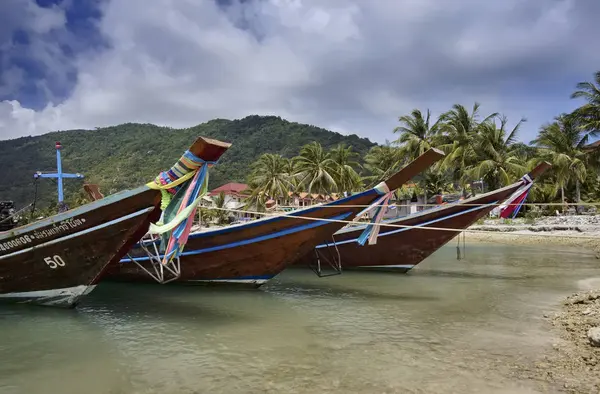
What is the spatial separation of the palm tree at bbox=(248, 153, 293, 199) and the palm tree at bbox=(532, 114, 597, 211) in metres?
19.2

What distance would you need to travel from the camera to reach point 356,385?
5.09 meters

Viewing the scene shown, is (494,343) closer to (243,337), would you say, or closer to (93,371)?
(243,337)

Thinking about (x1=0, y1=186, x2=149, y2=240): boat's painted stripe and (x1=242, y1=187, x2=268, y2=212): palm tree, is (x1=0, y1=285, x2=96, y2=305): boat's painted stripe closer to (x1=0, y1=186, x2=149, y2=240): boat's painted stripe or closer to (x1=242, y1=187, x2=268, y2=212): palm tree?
(x1=0, y1=186, x2=149, y2=240): boat's painted stripe

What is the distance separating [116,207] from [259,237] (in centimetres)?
303

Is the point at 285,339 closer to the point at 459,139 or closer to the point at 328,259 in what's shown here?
the point at 328,259

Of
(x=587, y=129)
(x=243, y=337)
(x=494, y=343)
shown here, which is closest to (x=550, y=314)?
(x=494, y=343)

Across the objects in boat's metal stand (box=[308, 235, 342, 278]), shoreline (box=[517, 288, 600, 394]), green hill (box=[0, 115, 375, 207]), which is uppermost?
green hill (box=[0, 115, 375, 207])

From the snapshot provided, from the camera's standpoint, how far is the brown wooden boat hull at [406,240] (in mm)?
12742

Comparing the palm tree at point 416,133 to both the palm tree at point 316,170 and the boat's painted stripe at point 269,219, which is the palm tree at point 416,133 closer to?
the palm tree at point 316,170

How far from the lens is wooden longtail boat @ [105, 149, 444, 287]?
9.32 meters

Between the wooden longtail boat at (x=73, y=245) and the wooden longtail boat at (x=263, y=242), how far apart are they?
1124 millimetres

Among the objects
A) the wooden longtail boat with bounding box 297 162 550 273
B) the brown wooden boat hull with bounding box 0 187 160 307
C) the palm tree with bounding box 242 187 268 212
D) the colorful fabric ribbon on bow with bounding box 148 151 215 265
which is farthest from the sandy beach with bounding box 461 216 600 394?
the palm tree with bounding box 242 187 268 212

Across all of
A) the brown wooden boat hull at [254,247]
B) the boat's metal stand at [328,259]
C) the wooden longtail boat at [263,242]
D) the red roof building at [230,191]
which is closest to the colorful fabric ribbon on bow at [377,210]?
the wooden longtail boat at [263,242]

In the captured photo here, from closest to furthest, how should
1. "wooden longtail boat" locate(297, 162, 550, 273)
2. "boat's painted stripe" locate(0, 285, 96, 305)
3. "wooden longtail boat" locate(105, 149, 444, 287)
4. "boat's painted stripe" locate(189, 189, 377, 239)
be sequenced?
"boat's painted stripe" locate(0, 285, 96, 305)
"boat's painted stripe" locate(189, 189, 377, 239)
"wooden longtail boat" locate(105, 149, 444, 287)
"wooden longtail boat" locate(297, 162, 550, 273)
